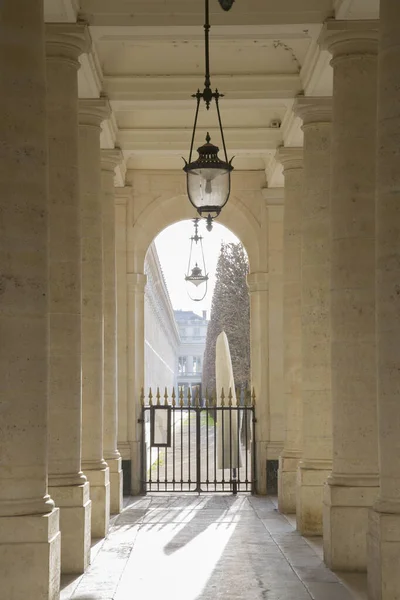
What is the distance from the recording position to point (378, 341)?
1044 centimetres

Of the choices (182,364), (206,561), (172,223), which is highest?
(172,223)

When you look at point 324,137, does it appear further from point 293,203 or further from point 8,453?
point 8,453

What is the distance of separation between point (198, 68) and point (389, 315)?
8477mm

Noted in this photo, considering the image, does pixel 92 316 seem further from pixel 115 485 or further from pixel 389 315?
pixel 389 315

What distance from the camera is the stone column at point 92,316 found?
54.0 feet

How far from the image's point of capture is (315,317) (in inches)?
667

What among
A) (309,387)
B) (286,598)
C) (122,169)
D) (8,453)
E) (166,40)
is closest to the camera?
(8,453)

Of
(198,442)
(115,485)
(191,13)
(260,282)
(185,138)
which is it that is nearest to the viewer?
(191,13)

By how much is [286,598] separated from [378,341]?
3.09m

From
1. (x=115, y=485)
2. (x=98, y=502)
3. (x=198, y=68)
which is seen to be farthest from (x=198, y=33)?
(x=115, y=485)

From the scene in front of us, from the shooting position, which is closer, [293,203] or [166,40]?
[166,40]

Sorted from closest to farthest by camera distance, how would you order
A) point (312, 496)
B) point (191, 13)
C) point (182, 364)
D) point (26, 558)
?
point (26, 558) < point (191, 13) < point (312, 496) < point (182, 364)

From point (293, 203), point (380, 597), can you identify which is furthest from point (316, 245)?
point (380, 597)

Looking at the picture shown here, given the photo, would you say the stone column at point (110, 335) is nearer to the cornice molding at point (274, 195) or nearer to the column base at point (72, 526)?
the cornice molding at point (274, 195)
